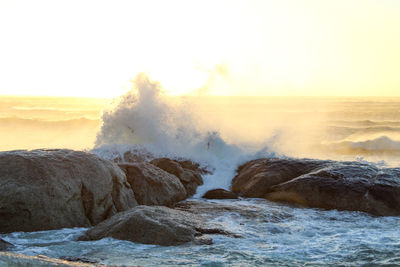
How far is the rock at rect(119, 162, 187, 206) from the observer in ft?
27.3

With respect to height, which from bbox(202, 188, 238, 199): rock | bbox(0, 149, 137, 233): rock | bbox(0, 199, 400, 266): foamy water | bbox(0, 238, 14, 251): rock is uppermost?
bbox(0, 149, 137, 233): rock

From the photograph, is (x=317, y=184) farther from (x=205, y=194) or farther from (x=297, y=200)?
(x=205, y=194)

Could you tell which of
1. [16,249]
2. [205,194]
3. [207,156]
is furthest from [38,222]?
[207,156]

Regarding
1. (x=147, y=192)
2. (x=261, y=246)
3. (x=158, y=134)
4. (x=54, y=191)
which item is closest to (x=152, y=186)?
(x=147, y=192)

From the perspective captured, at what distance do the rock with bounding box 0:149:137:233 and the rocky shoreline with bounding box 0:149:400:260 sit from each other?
0.01 meters

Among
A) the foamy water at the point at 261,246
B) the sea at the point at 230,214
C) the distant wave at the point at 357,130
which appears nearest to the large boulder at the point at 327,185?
the sea at the point at 230,214

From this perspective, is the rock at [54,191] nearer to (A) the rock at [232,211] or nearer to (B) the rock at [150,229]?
(B) the rock at [150,229]

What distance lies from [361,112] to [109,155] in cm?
3607

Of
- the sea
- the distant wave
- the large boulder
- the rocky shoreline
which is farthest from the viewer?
the distant wave

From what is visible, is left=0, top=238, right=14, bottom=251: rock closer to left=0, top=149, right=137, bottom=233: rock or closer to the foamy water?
the foamy water

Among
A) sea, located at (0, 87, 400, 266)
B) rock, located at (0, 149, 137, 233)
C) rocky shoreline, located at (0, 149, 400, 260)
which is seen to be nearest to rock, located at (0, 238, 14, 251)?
rocky shoreline, located at (0, 149, 400, 260)

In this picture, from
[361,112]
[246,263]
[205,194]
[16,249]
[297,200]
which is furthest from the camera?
[361,112]

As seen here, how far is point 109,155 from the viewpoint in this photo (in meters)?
12.1

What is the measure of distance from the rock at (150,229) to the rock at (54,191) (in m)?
0.78
